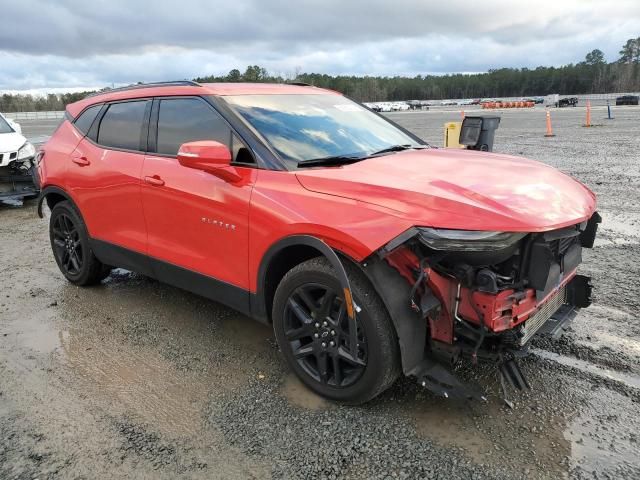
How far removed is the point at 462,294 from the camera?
2689 millimetres

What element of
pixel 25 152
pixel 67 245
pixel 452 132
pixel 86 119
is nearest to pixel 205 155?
pixel 86 119

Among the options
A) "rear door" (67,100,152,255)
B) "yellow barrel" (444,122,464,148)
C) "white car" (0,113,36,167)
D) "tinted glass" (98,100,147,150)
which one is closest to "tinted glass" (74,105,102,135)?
"rear door" (67,100,152,255)

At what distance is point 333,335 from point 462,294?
0.79 metres

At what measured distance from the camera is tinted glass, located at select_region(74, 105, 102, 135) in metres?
4.87

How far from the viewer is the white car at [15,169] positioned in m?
9.41

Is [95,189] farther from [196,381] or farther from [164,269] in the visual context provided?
[196,381]

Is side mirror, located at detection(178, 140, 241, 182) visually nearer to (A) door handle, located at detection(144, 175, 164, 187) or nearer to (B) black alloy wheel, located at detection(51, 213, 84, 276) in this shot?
(A) door handle, located at detection(144, 175, 164, 187)

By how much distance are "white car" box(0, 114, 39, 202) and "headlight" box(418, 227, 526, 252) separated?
30.4 feet

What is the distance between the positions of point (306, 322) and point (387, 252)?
2.55 ft

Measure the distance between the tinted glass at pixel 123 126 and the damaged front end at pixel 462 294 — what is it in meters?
2.57

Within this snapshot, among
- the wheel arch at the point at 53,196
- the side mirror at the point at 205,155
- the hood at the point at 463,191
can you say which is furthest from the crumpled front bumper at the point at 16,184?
the hood at the point at 463,191

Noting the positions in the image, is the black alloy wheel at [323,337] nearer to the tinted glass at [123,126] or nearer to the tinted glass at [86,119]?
the tinted glass at [123,126]

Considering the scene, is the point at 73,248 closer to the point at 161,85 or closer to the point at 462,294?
the point at 161,85

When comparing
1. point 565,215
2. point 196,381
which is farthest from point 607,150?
point 196,381
